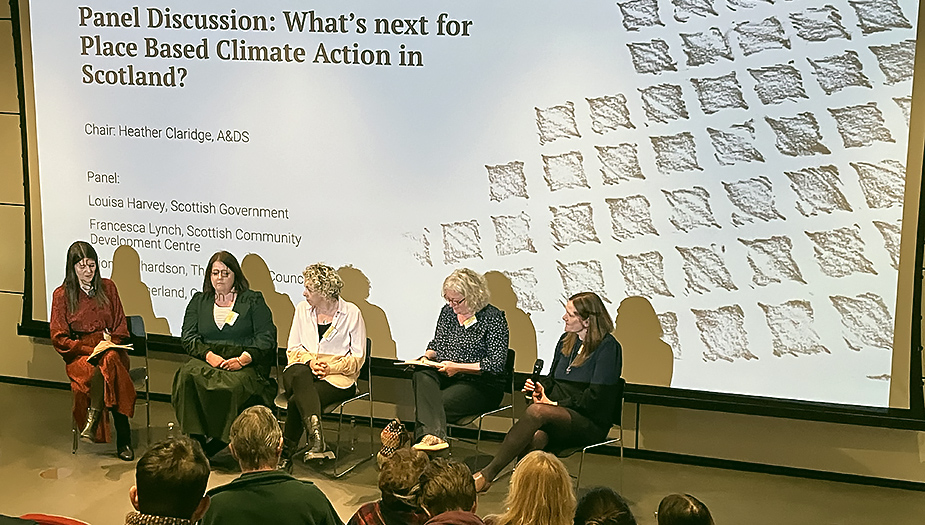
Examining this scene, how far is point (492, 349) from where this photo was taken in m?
4.86

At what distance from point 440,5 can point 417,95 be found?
472 millimetres

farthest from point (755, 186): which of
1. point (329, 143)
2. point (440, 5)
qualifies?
point (329, 143)

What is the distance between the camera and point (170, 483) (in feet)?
8.55

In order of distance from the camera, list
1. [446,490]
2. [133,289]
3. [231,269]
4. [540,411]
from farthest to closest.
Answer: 1. [133,289]
2. [231,269]
3. [540,411]
4. [446,490]

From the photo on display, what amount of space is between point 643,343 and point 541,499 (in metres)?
2.31

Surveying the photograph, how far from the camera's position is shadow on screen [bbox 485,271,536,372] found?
17.1 ft

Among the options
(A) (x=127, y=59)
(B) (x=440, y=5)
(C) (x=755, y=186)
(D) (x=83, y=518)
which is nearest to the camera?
(D) (x=83, y=518)

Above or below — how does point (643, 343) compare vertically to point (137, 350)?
above

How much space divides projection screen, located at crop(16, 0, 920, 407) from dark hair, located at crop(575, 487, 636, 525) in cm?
227

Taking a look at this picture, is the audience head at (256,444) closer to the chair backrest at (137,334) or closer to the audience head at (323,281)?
the audience head at (323,281)

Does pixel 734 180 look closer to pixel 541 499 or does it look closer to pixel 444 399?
pixel 444 399

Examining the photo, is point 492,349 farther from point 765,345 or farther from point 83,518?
point 83,518

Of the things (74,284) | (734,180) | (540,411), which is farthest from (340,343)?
(734,180)

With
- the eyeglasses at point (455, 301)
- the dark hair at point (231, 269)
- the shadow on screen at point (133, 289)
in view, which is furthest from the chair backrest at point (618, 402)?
the shadow on screen at point (133, 289)
